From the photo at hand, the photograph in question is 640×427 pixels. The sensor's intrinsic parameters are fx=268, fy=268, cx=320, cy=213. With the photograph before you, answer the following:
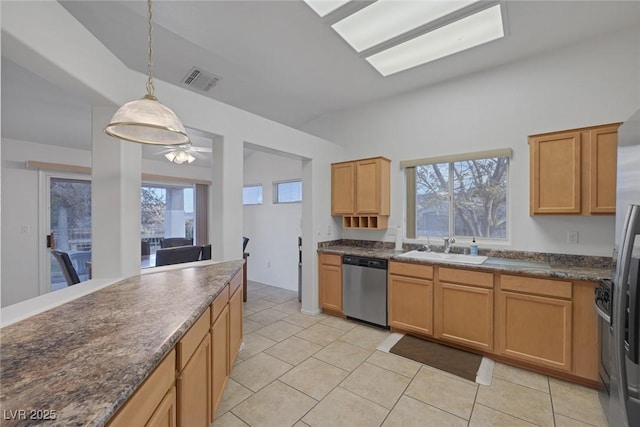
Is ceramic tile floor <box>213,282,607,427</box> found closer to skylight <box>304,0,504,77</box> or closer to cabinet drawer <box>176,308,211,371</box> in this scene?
cabinet drawer <box>176,308,211,371</box>

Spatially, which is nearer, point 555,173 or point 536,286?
point 536,286

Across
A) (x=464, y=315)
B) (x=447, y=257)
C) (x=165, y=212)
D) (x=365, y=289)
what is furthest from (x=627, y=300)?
(x=165, y=212)

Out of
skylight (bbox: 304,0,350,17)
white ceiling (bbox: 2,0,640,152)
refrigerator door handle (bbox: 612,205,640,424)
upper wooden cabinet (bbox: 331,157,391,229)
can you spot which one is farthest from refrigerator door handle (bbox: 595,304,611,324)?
skylight (bbox: 304,0,350,17)

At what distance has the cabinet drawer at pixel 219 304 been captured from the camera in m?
1.73

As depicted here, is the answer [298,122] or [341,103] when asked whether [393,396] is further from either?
[298,122]

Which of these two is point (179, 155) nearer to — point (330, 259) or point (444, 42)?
point (330, 259)

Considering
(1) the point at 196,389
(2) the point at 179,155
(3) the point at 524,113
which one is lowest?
(1) the point at 196,389

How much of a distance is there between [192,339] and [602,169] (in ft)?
11.0

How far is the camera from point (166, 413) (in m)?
1.06

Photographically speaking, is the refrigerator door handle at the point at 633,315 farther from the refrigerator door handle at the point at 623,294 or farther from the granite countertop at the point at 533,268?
the granite countertop at the point at 533,268

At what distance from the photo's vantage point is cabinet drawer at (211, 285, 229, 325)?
5.67 ft

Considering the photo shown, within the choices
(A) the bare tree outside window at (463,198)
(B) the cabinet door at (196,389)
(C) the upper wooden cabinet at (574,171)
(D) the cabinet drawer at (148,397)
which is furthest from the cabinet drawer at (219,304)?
(C) the upper wooden cabinet at (574,171)

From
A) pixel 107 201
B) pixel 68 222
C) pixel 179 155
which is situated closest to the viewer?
pixel 107 201

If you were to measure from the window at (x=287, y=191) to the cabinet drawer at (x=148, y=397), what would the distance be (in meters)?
3.94
